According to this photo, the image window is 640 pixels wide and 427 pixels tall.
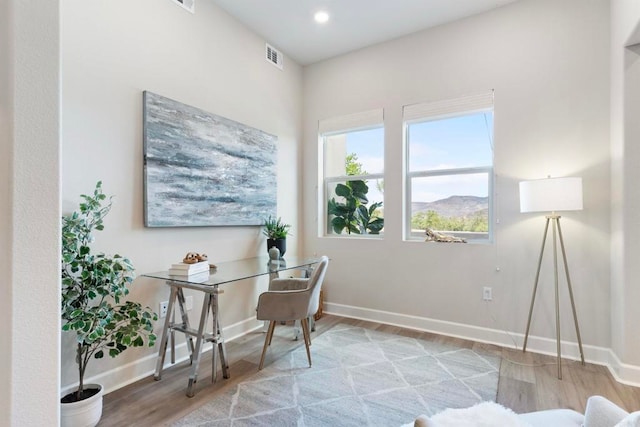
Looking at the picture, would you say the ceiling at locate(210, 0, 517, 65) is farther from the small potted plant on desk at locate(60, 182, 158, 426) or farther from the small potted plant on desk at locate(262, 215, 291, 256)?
the small potted plant on desk at locate(60, 182, 158, 426)

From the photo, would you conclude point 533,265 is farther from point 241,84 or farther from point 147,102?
point 147,102

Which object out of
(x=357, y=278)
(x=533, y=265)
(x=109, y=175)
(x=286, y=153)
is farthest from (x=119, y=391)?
(x=533, y=265)

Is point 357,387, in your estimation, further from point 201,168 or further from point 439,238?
point 201,168

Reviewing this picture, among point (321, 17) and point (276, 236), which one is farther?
point (276, 236)

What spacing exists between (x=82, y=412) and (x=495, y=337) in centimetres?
320

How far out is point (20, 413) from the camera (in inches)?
43.8

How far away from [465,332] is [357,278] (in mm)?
1238

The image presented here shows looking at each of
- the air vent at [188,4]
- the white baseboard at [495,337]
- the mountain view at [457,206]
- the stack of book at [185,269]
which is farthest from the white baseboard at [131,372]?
the air vent at [188,4]

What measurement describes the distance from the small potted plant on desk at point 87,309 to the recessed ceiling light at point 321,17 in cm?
260

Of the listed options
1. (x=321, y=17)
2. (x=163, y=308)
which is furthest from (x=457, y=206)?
(x=163, y=308)

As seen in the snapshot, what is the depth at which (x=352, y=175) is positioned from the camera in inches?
157

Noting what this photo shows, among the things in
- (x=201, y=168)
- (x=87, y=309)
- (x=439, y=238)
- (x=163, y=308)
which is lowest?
(x=163, y=308)

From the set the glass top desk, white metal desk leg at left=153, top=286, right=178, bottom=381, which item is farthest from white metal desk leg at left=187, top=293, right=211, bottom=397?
white metal desk leg at left=153, top=286, right=178, bottom=381

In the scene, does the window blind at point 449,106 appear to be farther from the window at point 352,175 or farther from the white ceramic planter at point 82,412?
the white ceramic planter at point 82,412
